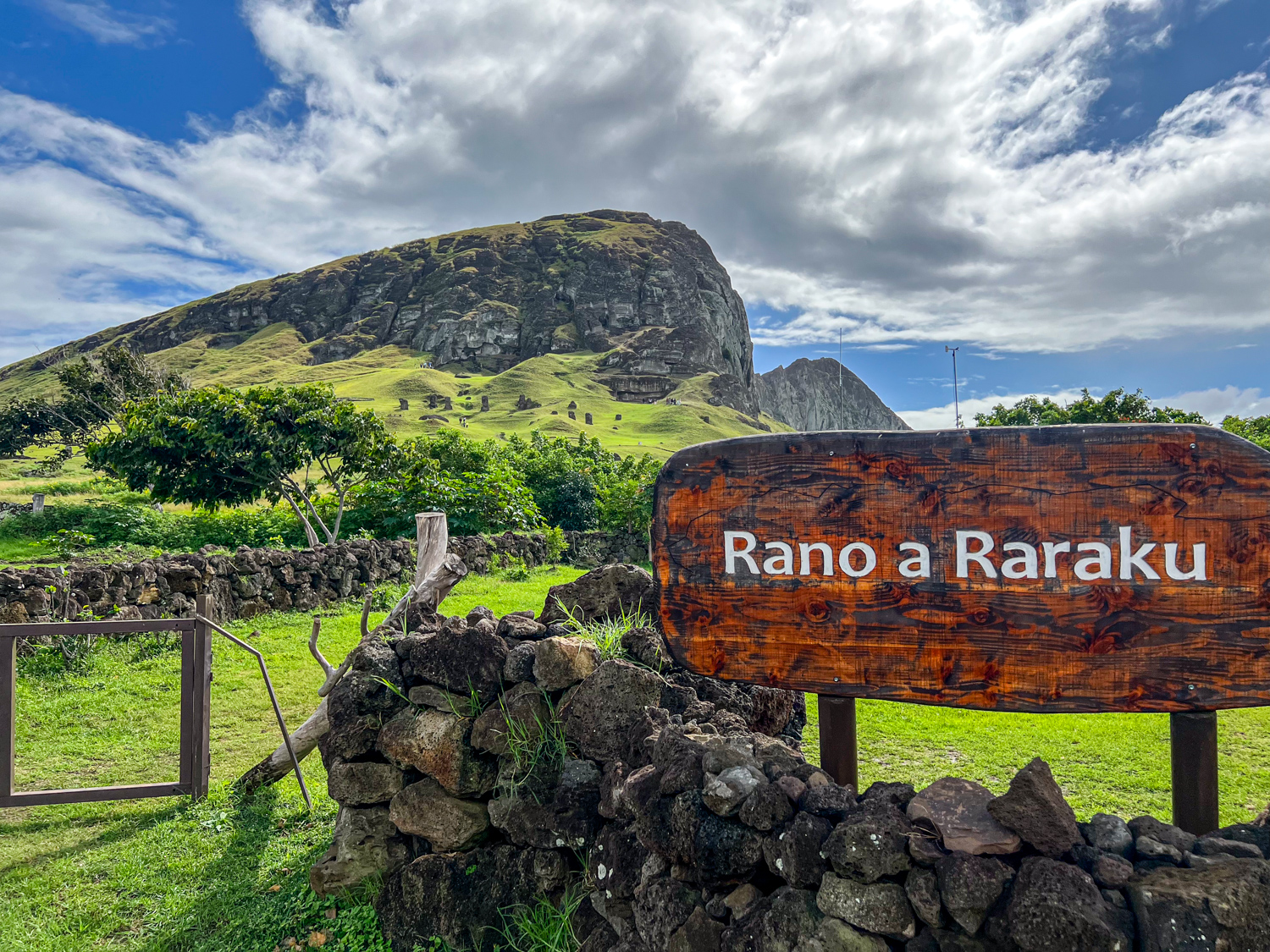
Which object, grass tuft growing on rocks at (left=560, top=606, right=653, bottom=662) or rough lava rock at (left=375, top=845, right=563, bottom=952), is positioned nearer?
rough lava rock at (left=375, top=845, right=563, bottom=952)

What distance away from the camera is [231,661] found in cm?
846

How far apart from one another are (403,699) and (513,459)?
2207 centimetres

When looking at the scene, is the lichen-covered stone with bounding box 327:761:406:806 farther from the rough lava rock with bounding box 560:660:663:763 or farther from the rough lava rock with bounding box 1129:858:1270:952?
the rough lava rock with bounding box 1129:858:1270:952

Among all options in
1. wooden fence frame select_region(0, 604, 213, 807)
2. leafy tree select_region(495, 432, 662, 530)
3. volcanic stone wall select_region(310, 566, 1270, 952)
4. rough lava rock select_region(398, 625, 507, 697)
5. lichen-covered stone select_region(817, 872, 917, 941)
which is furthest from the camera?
leafy tree select_region(495, 432, 662, 530)

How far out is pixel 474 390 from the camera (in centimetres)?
9469

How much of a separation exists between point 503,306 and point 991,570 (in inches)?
Result: 5620

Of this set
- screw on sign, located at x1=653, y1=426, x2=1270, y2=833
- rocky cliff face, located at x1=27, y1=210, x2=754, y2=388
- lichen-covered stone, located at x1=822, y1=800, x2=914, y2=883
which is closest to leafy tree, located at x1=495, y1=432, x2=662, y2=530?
screw on sign, located at x1=653, y1=426, x2=1270, y2=833

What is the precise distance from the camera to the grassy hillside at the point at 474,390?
68.8 metres

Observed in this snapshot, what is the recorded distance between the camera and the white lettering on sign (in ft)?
7.43

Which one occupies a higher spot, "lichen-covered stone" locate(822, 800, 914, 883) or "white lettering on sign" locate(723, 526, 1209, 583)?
"white lettering on sign" locate(723, 526, 1209, 583)

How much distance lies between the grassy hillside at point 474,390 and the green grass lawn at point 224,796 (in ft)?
139

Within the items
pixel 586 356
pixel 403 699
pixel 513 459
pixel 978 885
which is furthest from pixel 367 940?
pixel 586 356

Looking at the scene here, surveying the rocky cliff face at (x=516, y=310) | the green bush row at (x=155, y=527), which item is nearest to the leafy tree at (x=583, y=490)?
the green bush row at (x=155, y=527)

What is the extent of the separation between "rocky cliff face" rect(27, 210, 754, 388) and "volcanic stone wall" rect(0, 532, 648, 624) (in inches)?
4129
